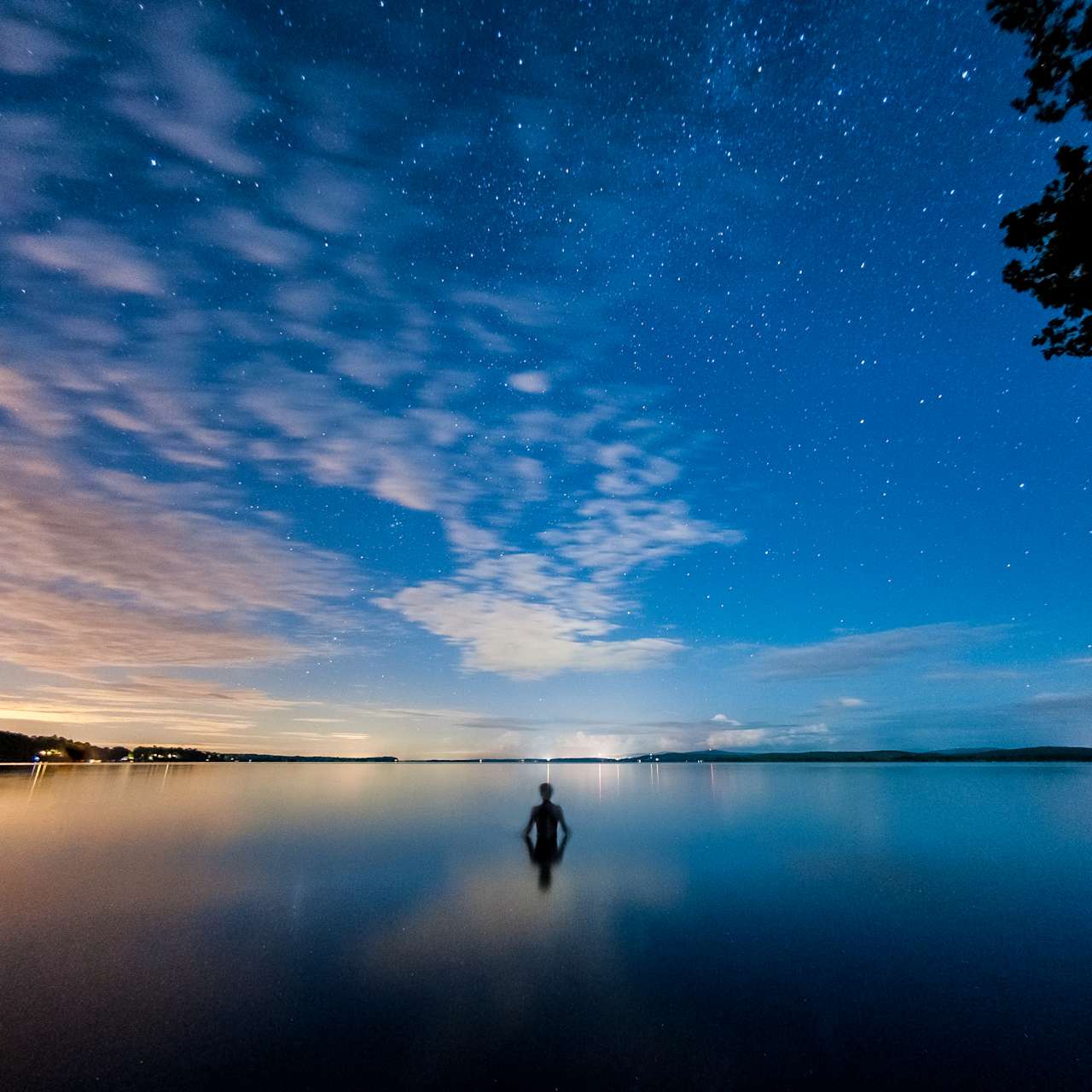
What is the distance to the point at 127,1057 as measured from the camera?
7551mm

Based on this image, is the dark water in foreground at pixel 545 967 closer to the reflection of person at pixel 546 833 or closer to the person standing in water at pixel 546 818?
the reflection of person at pixel 546 833

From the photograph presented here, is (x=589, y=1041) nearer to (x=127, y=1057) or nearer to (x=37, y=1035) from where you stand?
(x=127, y=1057)

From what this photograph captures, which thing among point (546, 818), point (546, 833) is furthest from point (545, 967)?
point (546, 833)

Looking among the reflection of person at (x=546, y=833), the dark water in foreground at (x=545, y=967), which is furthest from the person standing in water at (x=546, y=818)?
the dark water in foreground at (x=545, y=967)

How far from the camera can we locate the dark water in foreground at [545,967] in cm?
746

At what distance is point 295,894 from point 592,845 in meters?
14.4

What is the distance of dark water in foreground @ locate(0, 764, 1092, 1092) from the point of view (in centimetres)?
746

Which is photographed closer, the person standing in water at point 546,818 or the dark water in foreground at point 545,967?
the dark water in foreground at point 545,967

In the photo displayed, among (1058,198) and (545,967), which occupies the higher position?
(1058,198)

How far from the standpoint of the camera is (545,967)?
1108cm

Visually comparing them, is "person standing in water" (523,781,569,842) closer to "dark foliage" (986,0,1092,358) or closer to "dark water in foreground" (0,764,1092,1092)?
"dark water in foreground" (0,764,1092,1092)

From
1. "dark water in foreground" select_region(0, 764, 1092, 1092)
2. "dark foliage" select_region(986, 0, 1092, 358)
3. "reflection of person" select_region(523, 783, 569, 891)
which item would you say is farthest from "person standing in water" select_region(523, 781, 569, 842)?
"dark foliage" select_region(986, 0, 1092, 358)

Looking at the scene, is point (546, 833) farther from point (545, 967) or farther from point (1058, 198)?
point (1058, 198)

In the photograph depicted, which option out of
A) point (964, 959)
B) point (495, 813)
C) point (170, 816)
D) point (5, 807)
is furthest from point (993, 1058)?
point (5, 807)
